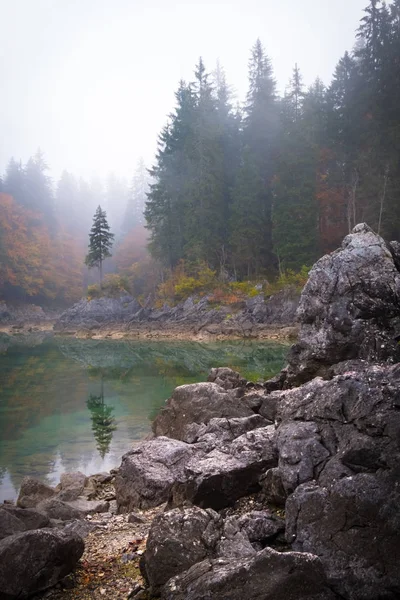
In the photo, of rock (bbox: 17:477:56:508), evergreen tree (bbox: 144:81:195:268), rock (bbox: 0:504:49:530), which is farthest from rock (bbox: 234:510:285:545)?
evergreen tree (bbox: 144:81:195:268)

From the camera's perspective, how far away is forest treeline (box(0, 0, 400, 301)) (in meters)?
39.7

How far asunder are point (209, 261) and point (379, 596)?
47675 mm

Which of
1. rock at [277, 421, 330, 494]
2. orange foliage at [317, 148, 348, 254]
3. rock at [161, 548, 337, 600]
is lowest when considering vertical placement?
rock at [161, 548, 337, 600]

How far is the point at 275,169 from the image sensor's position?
48875 millimetres

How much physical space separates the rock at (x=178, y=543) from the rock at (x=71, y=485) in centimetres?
517

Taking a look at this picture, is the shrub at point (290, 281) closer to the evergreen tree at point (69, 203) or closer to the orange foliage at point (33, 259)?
the orange foliage at point (33, 259)

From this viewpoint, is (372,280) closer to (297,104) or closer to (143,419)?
(143,419)

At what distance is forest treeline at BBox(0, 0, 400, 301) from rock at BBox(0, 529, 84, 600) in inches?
1396

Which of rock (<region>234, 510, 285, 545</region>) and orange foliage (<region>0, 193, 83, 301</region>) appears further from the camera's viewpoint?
orange foliage (<region>0, 193, 83, 301</region>)

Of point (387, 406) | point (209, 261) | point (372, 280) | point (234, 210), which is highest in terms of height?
point (234, 210)

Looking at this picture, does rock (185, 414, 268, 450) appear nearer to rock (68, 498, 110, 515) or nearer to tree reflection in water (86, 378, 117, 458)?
rock (68, 498, 110, 515)

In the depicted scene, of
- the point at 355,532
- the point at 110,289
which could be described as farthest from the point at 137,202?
the point at 355,532

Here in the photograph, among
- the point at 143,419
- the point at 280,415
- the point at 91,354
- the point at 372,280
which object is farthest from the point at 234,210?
the point at 280,415

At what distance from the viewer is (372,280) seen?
35.1ft
